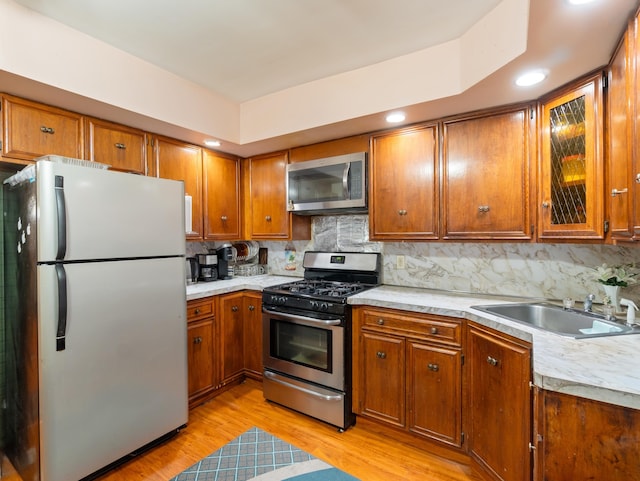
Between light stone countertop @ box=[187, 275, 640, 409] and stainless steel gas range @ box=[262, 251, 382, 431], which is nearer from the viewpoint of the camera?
light stone countertop @ box=[187, 275, 640, 409]

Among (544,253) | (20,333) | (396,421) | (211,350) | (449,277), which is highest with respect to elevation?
(544,253)

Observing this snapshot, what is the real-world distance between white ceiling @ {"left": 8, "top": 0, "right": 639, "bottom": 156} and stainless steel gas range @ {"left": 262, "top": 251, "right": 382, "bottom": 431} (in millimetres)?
1291

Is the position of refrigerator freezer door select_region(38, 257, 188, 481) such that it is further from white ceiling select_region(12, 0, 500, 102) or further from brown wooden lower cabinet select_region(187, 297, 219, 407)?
white ceiling select_region(12, 0, 500, 102)

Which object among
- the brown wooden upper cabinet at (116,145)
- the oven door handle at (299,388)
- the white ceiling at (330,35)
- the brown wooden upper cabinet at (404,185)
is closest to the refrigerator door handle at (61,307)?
the brown wooden upper cabinet at (116,145)

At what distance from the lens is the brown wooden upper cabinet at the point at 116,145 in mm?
2068

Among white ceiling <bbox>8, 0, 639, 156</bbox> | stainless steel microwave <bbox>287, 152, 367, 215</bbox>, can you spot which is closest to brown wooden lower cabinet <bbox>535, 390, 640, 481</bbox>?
white ceiling <bbox>8, 0, 639, 156</bbox>

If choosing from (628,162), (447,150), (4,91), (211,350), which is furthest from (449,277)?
(4,91)

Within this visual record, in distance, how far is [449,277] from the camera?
2.46 metres

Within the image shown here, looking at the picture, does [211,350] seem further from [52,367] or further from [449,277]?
[449,277]

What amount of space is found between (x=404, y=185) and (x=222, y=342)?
199 cm

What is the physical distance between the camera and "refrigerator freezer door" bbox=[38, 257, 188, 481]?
59.7 inches

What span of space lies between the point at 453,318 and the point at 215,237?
213 centimetres

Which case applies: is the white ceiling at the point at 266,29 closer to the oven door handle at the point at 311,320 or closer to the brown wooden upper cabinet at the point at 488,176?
the brown wooden upper cabinet at the point at 488,176

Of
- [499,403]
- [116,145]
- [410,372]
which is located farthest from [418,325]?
[116,145]
